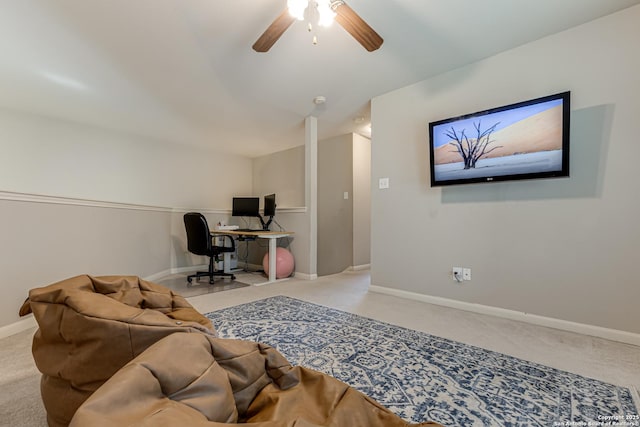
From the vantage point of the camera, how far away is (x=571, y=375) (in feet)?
5.05

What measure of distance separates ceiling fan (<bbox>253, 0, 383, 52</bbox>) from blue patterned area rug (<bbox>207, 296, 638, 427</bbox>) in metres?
2.16

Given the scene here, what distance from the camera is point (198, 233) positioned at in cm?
399

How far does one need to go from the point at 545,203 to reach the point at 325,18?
2.24 m

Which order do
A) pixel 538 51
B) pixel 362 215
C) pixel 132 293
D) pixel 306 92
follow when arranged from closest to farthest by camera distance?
pixel 132 293 → pixel 538 51 → pixel 306 92 → pixel 362 215

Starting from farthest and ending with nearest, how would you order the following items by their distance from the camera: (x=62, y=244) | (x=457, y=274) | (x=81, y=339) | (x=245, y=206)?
(x=245, y=206)
(x=457, y=274)
(x=62, y=244)
(x=81, y=339)

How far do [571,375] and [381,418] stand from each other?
1.42 meters

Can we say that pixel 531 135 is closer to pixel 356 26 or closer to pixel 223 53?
pixel 356 26

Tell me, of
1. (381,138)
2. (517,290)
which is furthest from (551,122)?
(381,138)

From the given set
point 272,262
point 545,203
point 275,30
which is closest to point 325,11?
point 275,30

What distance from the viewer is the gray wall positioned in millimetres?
4891

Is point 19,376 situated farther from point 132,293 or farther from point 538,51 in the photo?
point 538,51

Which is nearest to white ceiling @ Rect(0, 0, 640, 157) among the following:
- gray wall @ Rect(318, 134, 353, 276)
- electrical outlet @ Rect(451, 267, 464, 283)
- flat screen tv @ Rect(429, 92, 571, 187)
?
flat screen tv @ Rect(429, 92, 571, 187)

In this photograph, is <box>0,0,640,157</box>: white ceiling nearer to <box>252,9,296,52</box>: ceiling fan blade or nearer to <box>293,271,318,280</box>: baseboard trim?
<box>252,9,296,52</box>: ceiling fan blade

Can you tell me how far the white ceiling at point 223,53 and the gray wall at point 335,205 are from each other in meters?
1.08
